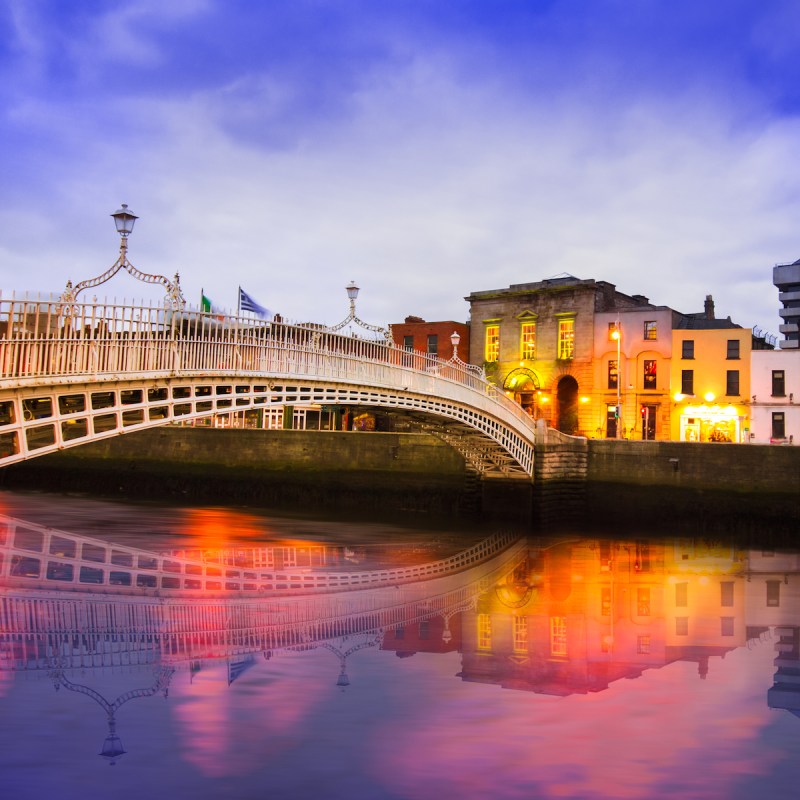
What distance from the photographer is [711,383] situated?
39812mm

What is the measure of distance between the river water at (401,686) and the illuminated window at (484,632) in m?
0.07

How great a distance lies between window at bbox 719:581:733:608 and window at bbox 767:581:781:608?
1.97ft

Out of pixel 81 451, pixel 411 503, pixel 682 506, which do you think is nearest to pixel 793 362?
pixel 682 506

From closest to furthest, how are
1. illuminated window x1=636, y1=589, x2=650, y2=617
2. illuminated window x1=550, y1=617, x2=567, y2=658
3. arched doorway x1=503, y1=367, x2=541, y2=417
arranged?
illuminated window x1=550, y1=617, x2=567, y2=658
illuminated window x1=636, y1=589, x2=650, y2=617
arched doorway x1=503, y1=367, x2=541, y2=417

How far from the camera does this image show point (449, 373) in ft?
84.9

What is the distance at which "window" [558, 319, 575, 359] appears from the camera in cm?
4319

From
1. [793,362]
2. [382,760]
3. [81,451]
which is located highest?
[793,362]

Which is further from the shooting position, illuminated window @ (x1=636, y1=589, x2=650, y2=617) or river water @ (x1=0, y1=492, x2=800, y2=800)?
illuminated window @ (x1=636, y1=589, x2=650, y2=617)

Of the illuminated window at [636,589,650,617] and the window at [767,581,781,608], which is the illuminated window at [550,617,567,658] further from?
the window at [767,581,781,608]

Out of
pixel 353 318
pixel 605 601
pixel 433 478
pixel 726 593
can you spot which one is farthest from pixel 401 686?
pixel 433 478

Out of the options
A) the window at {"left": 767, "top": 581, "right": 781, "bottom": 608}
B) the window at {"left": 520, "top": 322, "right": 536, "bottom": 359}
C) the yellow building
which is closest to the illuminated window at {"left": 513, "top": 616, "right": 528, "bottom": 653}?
the window at {"left": 767, "top": 581, "right": 781, "bottom": 608}

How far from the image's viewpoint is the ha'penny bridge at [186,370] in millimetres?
13336

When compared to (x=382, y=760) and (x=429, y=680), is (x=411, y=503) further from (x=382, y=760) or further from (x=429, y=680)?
(x=382, y=760)

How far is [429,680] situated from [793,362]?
3296cm
